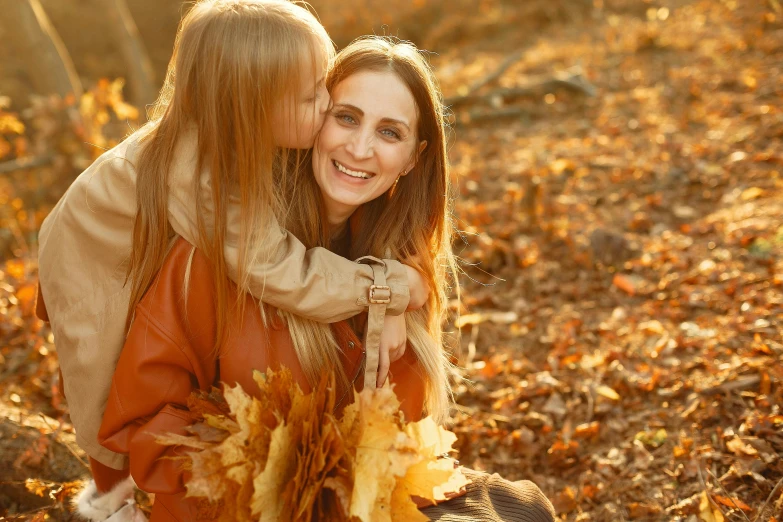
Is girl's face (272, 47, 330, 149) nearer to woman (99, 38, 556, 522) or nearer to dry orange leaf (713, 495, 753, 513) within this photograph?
woman (99, 38, 556, 522)

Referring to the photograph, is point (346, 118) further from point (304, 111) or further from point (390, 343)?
point (390, 343)

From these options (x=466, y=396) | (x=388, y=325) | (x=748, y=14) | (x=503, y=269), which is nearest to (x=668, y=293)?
(x=503, y=269)

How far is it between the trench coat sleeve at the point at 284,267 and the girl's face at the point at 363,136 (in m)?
0.32

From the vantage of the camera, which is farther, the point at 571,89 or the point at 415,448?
the point at 571,89

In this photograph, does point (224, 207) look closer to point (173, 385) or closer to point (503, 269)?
point (173, 385)

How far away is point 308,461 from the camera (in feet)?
5.90

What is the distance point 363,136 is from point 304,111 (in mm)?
255

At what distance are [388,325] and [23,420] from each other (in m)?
1.75

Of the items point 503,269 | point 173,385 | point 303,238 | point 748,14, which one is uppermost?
point 748,14

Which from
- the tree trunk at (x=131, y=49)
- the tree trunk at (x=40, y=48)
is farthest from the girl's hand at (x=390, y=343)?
the tree trunk at (x=131, y=49)

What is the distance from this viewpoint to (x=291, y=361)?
231 cm

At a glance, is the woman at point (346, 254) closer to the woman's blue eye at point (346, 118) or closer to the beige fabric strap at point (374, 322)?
the woman's blue eye at point (346, 118)

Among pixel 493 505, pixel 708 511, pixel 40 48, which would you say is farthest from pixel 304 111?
pixel 40 48

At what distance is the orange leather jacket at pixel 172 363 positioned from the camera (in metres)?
2.09
